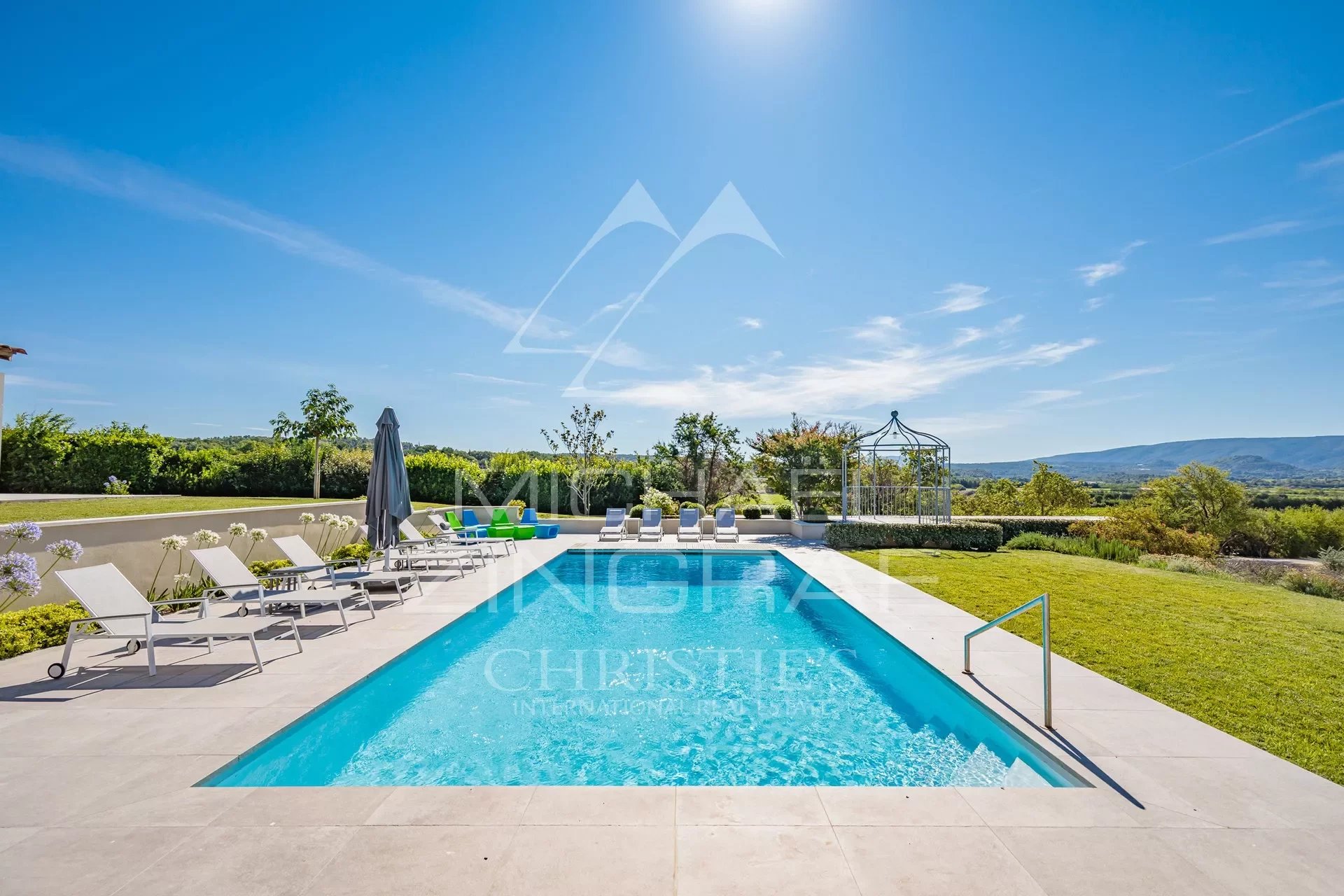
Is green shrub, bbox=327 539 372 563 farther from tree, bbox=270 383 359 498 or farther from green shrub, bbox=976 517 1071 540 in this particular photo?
green shrub, bbox=976 517 1071 540

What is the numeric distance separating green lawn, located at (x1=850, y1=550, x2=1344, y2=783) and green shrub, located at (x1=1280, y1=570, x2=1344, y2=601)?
611 mm

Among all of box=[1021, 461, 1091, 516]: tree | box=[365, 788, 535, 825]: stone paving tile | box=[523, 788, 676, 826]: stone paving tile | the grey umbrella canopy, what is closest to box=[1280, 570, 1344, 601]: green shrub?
box=[523, 788, 676, 826]: stone paving tile

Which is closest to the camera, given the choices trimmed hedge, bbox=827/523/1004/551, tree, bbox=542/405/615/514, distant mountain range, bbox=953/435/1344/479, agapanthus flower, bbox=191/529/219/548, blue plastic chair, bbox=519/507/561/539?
agapanthus flower, bbox=191/529/219/548

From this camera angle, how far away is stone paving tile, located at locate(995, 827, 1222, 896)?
7.13ft

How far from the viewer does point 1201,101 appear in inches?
377

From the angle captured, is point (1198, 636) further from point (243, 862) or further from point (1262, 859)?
point (243, 862)

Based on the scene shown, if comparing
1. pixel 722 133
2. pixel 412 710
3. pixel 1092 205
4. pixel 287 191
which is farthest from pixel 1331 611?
pixel 287 191

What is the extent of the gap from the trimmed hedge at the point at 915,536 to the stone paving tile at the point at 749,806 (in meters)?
10.9

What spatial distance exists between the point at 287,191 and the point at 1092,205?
1532cm

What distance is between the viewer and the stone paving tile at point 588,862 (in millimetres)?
2170

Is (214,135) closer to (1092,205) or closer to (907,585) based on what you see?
(907,585)

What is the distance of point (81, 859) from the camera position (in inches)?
90.8

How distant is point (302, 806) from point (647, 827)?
5.30 feet

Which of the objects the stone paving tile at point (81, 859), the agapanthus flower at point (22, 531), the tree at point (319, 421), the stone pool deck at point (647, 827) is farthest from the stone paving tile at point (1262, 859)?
the tree at point (319, 421)
